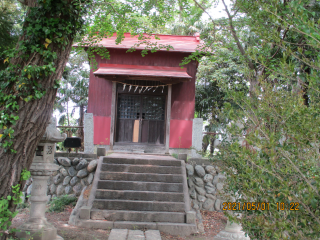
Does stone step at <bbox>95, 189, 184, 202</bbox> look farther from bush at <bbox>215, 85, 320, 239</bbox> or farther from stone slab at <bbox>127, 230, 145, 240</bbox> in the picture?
bush at <bbox>215, 85, 320, 239</bbox>

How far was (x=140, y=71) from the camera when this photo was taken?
966cm

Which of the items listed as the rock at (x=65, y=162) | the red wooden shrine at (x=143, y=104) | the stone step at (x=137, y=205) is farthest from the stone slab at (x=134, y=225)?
the red wooden shrine at (x=143, y=104)

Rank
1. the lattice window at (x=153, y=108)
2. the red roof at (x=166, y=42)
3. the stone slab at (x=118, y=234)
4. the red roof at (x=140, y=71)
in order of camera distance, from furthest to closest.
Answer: the lattice window at (x=153, y=108) → the red roof at (x=166, y=42) → the red roof at (x=140, y=71) → the stone slab at (x=118, y=234)

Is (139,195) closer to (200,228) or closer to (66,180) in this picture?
(200,228)

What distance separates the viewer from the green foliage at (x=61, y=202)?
21.9 feet

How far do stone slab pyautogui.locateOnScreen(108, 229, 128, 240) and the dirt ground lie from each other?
13cm

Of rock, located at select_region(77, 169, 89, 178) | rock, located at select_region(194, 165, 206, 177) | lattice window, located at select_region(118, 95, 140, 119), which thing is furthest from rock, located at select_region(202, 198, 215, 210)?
lattice window, located at select_region(118, 95, 140, 119)

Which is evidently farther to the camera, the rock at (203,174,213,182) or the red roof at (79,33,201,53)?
the red roof at (79,33,201,53)

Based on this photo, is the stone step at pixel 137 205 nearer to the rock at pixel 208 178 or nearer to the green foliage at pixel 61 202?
the green foliage at pixel 61 202

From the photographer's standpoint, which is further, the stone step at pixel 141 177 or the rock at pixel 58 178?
the rock at pixel 58 178

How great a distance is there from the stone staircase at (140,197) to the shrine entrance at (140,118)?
346 centimetres

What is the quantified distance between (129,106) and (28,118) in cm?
727

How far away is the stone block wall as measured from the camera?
7.49 metres

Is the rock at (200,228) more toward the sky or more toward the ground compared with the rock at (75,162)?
more toward the ground
